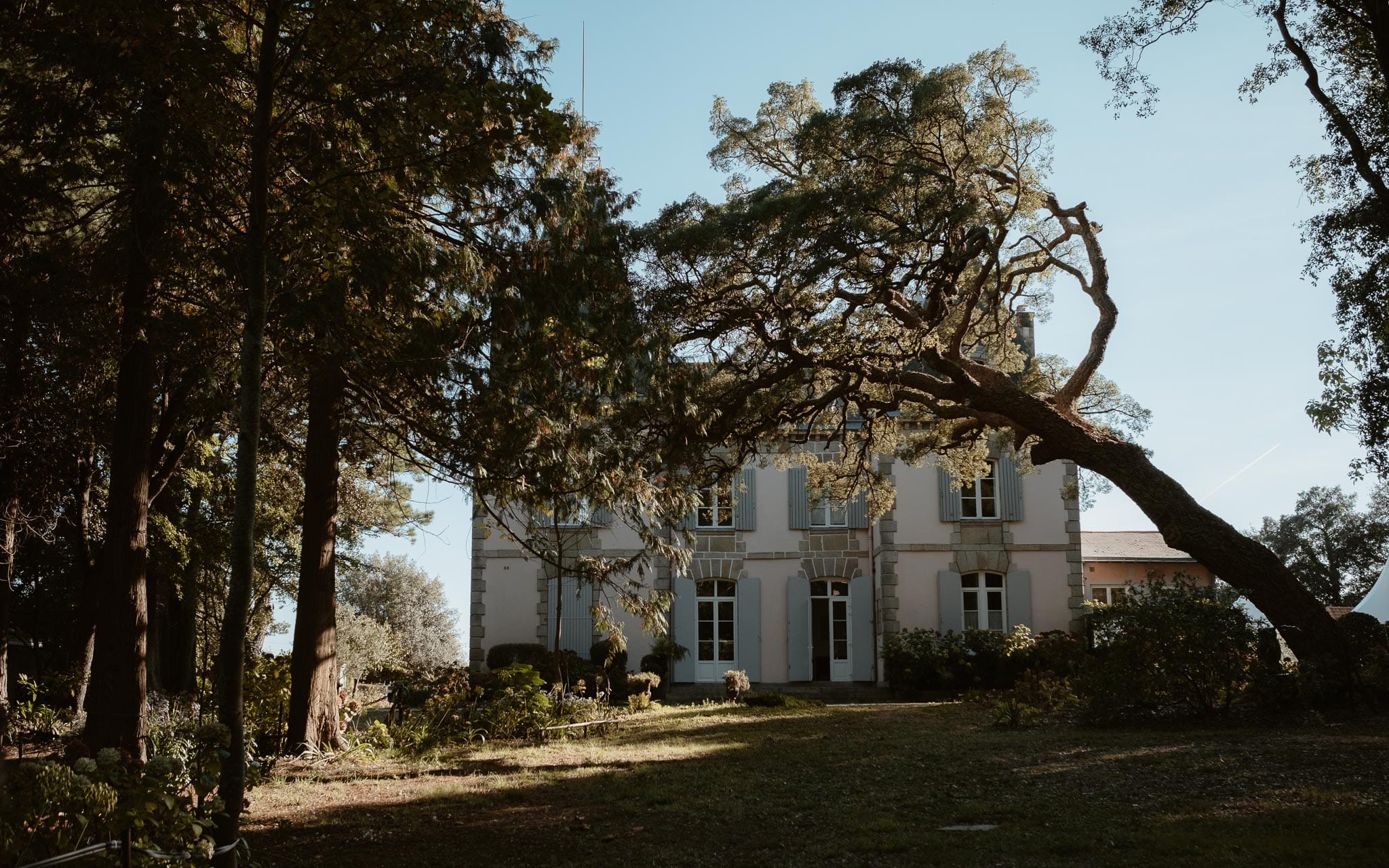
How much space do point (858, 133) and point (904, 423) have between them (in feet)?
16.6

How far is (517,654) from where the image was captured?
18328mm

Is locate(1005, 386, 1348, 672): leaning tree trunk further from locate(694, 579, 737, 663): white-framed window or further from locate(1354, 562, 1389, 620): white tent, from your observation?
locate(694, 579, 737, 663): white-framed window

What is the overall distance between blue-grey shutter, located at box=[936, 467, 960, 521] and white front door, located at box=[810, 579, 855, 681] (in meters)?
2.33

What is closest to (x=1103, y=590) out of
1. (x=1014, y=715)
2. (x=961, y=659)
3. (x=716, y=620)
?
(x=961, y=659)

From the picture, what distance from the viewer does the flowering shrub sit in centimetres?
345

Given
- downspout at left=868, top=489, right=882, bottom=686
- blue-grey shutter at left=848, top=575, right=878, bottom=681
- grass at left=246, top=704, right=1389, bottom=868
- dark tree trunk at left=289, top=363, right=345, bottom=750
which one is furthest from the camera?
blue-grey shutter at left=848, top=575, right=878, bottom=681

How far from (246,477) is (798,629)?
15973mm

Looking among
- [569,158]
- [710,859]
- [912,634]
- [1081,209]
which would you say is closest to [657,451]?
[569,158]

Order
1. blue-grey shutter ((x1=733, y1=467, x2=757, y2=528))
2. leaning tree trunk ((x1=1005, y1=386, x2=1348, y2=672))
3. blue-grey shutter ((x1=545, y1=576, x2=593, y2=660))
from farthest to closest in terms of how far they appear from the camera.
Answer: blue-grey shutter ((x1=733, y1=467, x2=757, y2=528))
blue-grey shutter ((x1=545, y1=576, x2=593, y2=660))
leaning tree trunk ((x1=1005, y1=386, x2=1348, y2=672))

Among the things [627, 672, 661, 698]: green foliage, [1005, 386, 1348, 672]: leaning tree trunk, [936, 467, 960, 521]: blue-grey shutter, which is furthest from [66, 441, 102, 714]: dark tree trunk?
[936, 467, 960, 521]: blue-grey shutter

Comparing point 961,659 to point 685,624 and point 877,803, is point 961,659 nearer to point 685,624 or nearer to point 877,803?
point 685,624

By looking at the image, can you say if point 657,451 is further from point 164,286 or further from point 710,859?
point 710,859

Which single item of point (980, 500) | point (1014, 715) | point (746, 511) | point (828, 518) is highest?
point (980, 500)

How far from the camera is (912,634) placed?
1741cm
